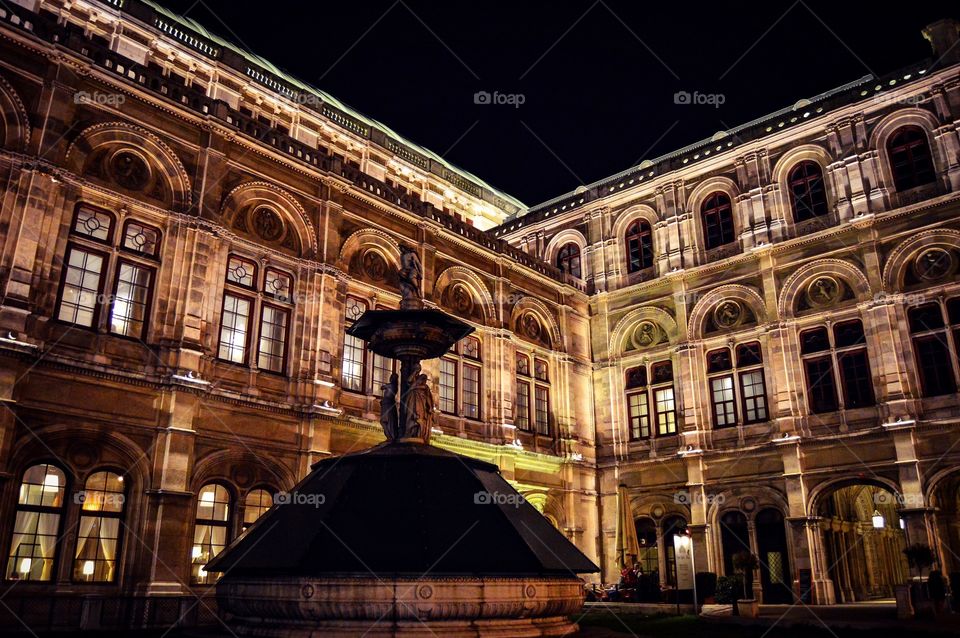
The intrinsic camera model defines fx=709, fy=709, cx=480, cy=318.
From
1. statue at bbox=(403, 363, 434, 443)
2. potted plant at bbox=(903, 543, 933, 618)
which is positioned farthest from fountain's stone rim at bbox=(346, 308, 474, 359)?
potted plant at bbox=(903, 543, 933, 618)

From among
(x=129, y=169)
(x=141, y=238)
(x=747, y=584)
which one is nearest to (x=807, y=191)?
(x=747, y=584)

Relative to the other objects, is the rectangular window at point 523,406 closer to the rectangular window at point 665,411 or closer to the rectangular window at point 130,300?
the rectangular window at point 665,411

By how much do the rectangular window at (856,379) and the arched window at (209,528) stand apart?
62.0 ft

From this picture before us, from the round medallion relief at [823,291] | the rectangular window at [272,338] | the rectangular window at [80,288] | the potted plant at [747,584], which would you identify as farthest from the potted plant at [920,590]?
the rectangular window at [80,288]

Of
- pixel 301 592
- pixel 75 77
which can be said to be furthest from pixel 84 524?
pixel 75 77

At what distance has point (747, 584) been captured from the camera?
64.4 ft

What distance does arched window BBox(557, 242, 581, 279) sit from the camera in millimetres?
31469

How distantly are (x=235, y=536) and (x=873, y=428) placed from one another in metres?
18.7

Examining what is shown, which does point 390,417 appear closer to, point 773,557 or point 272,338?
point 272,338

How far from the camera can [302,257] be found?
65.7ft

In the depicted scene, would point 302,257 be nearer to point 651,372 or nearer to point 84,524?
point 84,524

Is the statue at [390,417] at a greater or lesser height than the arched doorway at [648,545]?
greater

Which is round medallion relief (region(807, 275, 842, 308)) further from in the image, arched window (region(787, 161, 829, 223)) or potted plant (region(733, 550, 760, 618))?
potted plant (region(733, 550, 760, 618))

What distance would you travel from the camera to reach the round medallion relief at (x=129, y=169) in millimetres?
16812
